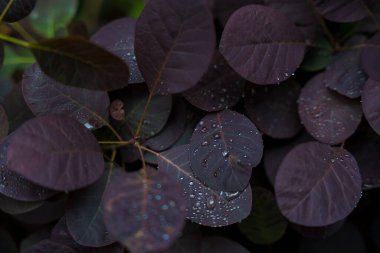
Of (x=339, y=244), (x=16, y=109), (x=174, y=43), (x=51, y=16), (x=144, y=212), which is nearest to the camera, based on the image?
(x=144, y=212)

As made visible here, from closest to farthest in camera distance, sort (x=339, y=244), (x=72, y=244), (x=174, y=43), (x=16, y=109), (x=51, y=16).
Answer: (x=174, y=43), (x=72, y=244), (x=16, y=109), (x=339, y=244), (x=51, y=16)

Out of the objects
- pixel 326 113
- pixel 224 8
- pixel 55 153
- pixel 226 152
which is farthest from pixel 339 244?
pixel 55 153

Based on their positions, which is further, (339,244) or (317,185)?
(339,244)

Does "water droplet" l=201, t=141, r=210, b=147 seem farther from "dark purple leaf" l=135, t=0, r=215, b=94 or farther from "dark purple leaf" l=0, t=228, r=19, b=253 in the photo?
"dark purple leaf" l=0, t=228, r=19, b=253

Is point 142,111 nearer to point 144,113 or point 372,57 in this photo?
point 144,113

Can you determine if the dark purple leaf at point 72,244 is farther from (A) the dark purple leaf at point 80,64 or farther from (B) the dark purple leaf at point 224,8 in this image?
(B) the dark purple leaf at point 224,8
